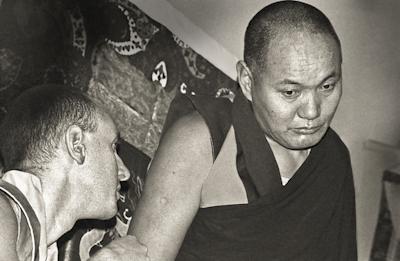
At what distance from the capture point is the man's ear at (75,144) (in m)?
1.73

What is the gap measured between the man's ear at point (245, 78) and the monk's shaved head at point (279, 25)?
2cm

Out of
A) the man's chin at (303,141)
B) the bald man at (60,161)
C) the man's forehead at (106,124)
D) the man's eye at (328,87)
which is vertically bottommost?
the bald man at (60,161)

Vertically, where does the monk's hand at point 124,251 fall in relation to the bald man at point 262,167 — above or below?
below

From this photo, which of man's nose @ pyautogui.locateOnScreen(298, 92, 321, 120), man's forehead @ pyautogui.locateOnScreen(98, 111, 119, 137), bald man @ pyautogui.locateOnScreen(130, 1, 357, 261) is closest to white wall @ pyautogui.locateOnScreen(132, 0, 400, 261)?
bald man @ pyautogui.locateOnScreen(130, 1, 357, 261)

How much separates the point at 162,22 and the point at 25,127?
771mm

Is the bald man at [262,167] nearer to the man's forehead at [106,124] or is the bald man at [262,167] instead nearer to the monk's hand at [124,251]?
the monk's hand at [124,251]

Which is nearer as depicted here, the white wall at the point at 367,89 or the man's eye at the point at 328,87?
the man's eye at the point at 328,87

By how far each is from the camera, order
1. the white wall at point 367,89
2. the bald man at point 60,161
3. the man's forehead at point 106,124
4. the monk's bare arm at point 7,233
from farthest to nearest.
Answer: the white wall at point 367,89
the man's forehead at point 106,124
the bald man at point 60,161
the monk's bare arm at point 7,233

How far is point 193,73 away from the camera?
2.46 m

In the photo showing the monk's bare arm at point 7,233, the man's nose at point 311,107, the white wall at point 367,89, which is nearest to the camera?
the monk's bare arm at point 7,233

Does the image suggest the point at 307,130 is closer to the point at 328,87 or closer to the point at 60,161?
the point at 328,87

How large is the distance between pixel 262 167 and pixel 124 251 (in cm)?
41

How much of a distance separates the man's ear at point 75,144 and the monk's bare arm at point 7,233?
10.4 inches

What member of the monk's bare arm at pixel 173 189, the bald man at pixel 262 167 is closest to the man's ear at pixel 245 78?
the bald man at pixel 262 167
